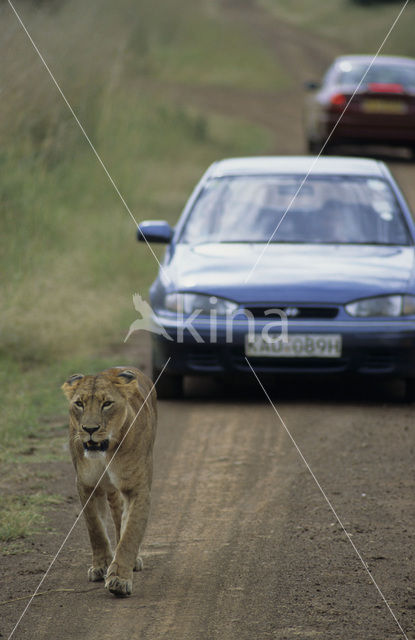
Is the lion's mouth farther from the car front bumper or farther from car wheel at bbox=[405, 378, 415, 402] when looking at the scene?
car wheel at bbox=[405, 378, 415, 402]

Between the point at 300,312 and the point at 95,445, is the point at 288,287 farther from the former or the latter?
the point at 95,445

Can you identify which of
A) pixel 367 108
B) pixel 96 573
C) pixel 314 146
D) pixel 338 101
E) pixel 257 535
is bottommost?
pixel 314 146

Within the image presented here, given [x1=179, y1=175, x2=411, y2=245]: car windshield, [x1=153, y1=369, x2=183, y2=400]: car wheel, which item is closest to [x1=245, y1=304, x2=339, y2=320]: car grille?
[x1=153, y1=369, x2=183, y2=400]: car wheel

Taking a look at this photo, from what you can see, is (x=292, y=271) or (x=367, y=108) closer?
(x=292, y=271)

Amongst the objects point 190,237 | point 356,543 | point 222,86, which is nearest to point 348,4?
point 222,86

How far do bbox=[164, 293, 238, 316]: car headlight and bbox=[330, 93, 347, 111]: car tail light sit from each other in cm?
1114

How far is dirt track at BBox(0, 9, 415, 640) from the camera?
Result: 13.6ft

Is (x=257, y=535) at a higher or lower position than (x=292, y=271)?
lower

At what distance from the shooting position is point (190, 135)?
22.7 metres

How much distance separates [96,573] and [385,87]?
47.8ft

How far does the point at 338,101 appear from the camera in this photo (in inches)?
707

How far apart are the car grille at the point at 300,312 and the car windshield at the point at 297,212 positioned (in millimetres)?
867

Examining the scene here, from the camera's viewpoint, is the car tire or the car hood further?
the car tire

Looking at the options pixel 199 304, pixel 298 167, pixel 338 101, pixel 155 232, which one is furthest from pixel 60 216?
pixel 338 101
